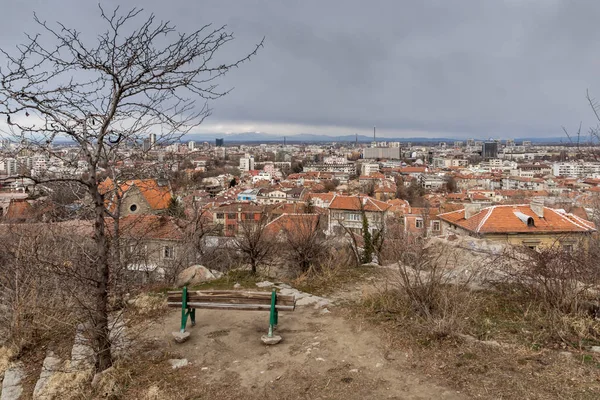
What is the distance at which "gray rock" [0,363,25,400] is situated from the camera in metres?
3.89

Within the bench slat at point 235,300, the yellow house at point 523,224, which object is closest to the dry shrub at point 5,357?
the bench slat at point 235,300

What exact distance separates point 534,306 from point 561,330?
2.96 ft

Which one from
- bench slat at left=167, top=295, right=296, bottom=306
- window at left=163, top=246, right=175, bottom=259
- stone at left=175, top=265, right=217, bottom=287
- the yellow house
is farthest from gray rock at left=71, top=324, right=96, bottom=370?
the yellow house

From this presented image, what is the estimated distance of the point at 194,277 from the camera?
769 centimetres

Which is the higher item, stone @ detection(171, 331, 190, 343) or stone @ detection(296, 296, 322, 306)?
stone @ detection(171, 331, 190, 343)

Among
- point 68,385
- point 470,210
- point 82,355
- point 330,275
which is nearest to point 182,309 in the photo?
point 82,355

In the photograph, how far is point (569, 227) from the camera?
17.2 metres

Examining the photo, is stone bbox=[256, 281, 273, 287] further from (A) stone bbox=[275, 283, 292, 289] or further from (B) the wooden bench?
(B) the wooden bench

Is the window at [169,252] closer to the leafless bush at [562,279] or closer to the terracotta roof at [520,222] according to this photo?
the leafless bush at [562,279]

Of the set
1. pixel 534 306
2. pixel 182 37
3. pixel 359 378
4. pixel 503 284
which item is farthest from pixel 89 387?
pixel 503 284

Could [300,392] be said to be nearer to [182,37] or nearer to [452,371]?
[452,371]

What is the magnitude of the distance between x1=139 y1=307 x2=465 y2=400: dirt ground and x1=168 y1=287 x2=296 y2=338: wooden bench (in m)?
0.32

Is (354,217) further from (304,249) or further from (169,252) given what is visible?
(304,249)

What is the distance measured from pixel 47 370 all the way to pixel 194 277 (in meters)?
3.86
